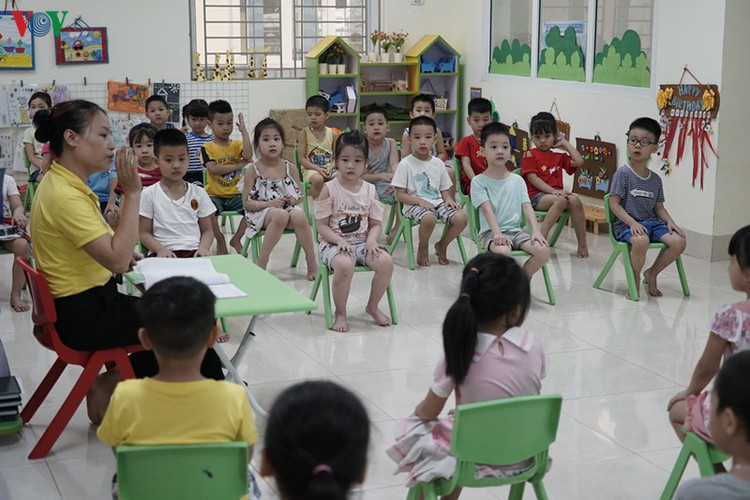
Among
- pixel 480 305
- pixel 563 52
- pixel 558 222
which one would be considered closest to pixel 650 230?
pixel 558 222

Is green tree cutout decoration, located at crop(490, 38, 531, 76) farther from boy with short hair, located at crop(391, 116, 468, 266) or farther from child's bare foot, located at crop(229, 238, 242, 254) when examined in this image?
child's bare foot, located at crop(229, 238, 242, 254)

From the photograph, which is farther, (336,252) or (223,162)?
A: (223,162)

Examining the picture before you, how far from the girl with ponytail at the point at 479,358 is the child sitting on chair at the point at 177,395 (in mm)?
478

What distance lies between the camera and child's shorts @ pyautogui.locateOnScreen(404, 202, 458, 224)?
6.25 meters

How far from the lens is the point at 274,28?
31.0ft

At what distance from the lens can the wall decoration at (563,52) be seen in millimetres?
7883

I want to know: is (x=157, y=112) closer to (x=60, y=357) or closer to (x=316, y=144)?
(x=316, y=144)

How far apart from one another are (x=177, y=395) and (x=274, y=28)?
767 centimetres

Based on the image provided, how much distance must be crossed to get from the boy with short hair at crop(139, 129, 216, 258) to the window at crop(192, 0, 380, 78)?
4.42 m

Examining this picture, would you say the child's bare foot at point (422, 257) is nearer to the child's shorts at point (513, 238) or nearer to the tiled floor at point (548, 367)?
the tiled floor at point (548, 367)

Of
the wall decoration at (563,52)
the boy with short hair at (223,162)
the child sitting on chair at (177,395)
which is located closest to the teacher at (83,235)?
the child sitting on chair at (177,395)

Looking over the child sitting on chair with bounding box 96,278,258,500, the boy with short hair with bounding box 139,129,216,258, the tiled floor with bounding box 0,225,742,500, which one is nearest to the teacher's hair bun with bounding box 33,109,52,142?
the tiled floor with bounding box 0,225,742,500

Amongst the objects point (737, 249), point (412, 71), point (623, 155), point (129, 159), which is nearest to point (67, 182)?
point (129, 159)

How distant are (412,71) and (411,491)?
296 inches
